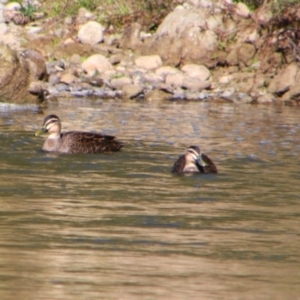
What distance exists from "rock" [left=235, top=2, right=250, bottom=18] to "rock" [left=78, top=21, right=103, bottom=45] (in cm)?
382

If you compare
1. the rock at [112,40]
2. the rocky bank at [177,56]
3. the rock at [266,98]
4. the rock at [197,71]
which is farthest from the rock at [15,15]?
the rock at [266,98]

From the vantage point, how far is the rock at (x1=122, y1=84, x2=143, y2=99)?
917 inches

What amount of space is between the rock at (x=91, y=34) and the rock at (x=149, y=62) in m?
1.79

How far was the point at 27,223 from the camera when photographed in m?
8.32

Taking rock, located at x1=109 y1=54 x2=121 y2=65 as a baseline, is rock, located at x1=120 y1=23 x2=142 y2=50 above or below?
above

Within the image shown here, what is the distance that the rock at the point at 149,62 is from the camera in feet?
84.1

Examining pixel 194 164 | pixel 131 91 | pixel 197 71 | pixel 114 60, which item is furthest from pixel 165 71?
pixel 194 164

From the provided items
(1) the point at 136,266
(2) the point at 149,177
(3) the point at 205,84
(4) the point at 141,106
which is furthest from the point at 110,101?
(1) the point at 136,266

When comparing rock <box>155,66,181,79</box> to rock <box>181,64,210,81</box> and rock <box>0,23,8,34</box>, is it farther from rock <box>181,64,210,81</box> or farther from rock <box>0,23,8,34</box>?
rock <box>0,23,8,34</box>

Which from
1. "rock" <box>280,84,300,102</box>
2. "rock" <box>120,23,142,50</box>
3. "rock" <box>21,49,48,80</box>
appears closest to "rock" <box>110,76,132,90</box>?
"rock" <box>21,49,48,80</box>

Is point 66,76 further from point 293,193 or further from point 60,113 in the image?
point 293,193

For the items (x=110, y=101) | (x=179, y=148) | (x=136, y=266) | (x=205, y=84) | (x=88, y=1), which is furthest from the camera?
(x=88, y=1)

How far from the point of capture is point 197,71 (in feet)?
82.7

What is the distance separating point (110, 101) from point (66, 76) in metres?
2.75
